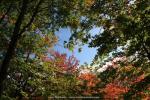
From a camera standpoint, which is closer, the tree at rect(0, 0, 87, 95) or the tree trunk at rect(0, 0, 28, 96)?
the tree trunk at rect(0, 0, 28, 96)

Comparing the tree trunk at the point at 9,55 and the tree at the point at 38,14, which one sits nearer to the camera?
the tree trunk at the point at 9,55

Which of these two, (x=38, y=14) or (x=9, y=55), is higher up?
(x=38, y=14)

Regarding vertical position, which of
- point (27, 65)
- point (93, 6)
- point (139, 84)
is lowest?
point (139, 84)

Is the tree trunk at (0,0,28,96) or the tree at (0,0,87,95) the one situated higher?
the tree at (0,0,87,95)

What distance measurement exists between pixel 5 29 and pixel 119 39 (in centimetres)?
690

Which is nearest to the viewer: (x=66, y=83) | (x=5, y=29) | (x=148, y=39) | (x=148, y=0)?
(x=148, y=0)

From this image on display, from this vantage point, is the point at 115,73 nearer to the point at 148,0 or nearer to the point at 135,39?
the point at 135,39

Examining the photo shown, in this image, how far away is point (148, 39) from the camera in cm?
2098

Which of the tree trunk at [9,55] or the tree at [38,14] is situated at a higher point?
the tree at [38,14]

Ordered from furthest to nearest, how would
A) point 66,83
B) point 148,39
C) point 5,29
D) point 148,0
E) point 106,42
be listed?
1. point 66,83
2. point 5,29
3. point 106,42
4. point 148,39
5. point 148,0

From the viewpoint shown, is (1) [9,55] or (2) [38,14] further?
(2) [38,14]

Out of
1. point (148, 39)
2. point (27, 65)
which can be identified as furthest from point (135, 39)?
point (27, 65)

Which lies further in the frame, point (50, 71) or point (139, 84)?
point (50, 71)

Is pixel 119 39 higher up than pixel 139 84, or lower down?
higher up
